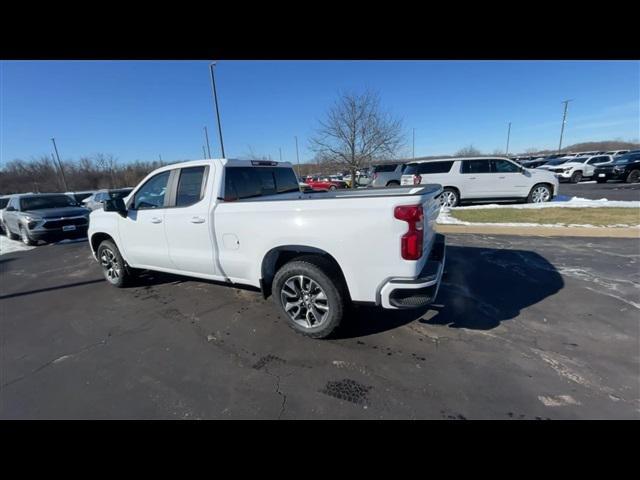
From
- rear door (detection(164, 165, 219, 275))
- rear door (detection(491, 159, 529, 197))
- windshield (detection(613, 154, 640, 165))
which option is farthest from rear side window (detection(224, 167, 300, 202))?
windshield (detection(613, 154, 640, 165))

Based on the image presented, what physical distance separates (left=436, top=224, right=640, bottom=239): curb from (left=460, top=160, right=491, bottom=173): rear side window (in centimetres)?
498

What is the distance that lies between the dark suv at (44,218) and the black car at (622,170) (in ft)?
92.9

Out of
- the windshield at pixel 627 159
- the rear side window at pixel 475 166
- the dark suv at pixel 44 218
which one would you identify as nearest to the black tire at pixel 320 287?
the dark suv at pixel 44 218

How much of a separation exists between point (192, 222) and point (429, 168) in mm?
11392

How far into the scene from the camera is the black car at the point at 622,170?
17.3m

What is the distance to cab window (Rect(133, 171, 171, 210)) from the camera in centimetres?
421

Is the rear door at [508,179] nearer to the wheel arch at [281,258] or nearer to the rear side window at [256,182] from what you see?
the rear side window at [256,182]

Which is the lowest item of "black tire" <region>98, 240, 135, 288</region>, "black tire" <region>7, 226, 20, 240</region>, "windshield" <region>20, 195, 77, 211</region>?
"black tire" <region>7, 226, 20, 240</region>

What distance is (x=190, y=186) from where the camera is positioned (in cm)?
391

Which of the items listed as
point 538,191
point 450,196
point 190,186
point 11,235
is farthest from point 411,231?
point 11,235

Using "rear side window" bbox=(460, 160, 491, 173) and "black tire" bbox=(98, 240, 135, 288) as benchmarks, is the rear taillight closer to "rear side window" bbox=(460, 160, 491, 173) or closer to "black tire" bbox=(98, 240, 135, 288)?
"black tire" bbox=(98, 240, 135, 288)
